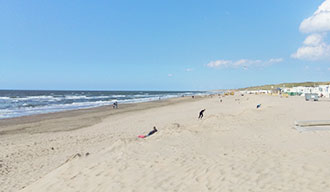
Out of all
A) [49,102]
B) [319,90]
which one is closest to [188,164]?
[319,90]

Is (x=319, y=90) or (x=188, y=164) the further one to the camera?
(x=319, y=90)

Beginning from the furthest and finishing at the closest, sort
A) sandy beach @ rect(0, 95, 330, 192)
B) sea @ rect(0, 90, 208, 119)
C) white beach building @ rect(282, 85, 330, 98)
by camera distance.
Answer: white beach building @ rect(282, 85, 330, 98), sea @ rect(0, 90, 208, 119), sandy beach @ rect(0, 95, 330, 192)

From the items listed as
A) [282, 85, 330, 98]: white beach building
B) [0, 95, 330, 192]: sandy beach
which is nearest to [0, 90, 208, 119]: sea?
[0, 95, 330, 192]: sandy beach

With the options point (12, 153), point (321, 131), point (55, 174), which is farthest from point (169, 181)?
point (12, 153)

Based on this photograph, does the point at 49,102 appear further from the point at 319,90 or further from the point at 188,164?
the point at 319,90

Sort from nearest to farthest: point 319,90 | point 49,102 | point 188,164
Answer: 1. point 188,164
2. point 319,90
3. point 49,102

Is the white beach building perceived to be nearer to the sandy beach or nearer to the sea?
the sea

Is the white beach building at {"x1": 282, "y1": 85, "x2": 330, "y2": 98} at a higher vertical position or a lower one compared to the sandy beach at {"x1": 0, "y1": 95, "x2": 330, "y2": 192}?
higher

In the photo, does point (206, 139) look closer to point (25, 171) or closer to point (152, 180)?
point (152, 180)

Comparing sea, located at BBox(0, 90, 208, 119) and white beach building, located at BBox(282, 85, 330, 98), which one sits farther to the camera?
white beach building, located at BBox(282, 85, 330, 98)

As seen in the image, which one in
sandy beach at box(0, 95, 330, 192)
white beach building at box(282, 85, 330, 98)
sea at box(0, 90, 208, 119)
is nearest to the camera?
sandy beach at box(0, 95, 330, 192)

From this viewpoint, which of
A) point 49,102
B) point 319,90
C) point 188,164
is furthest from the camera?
point 49,102

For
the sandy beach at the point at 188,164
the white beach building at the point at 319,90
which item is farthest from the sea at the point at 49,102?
the white beach building at the point at 319,90

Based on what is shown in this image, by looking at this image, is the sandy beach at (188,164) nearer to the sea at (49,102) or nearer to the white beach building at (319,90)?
the sea at (49,102)
